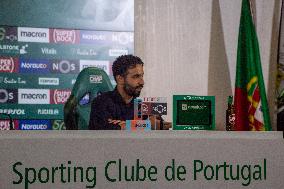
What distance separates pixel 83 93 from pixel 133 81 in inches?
15.9

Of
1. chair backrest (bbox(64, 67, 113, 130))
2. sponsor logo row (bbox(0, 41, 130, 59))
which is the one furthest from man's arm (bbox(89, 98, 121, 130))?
sponsor logo row (bbox(0, 41, 130, 59))

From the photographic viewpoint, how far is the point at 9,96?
403 centimetres

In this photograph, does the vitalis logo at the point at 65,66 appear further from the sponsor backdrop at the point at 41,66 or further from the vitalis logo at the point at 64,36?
the vitalis logo at the point at 64,36

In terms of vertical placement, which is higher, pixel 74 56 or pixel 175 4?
pixel 175 4

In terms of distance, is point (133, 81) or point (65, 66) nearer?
point (133, 81)

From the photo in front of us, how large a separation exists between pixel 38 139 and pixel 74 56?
284cm

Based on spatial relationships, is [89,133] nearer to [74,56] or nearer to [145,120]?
[145,120]

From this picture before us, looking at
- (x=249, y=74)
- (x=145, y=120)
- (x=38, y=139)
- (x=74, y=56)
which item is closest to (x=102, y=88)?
(x=74, y=56)

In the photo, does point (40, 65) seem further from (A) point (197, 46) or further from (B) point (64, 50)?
(A) point (197, 46)

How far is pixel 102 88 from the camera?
335 centimetres

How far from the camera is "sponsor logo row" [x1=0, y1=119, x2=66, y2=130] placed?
3.98 meters

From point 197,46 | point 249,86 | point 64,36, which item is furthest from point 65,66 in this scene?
point 249,86

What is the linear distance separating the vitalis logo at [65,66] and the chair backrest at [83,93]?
85cm

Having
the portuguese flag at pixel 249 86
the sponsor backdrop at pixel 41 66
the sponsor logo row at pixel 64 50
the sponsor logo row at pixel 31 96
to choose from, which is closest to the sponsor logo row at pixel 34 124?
the sponsor backdrop at pixel 41 66
